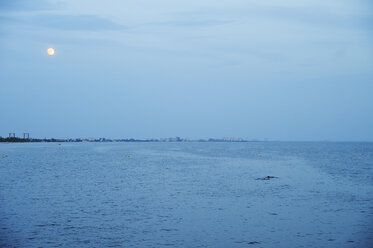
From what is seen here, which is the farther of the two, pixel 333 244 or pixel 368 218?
pixel 368 218

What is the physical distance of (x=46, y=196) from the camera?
117 ft

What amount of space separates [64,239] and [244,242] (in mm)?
10067

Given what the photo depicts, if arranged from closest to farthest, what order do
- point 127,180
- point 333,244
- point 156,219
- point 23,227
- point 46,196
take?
point 333,244
point 23,227
point 156,219
point 46,196
point 127,180

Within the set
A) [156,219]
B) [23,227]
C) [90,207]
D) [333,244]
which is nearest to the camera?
[333,244]

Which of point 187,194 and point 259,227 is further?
point 187,194

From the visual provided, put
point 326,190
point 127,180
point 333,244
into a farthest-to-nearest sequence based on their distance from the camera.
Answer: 1. point 127,180
2. point 326,190
3. point 333,244

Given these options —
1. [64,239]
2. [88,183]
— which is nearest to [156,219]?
[64,239]

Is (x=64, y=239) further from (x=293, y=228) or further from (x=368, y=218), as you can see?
(x=368, y=218)

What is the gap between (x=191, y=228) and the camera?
926 inches

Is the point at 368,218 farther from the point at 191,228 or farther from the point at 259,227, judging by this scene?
the point at 191,228

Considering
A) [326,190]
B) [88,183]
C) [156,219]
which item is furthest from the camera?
[88,183]

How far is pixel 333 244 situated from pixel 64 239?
14.9 metres

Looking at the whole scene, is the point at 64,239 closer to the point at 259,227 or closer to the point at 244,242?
the point at 244,242

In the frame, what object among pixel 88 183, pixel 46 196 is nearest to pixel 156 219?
pixel 46 196
